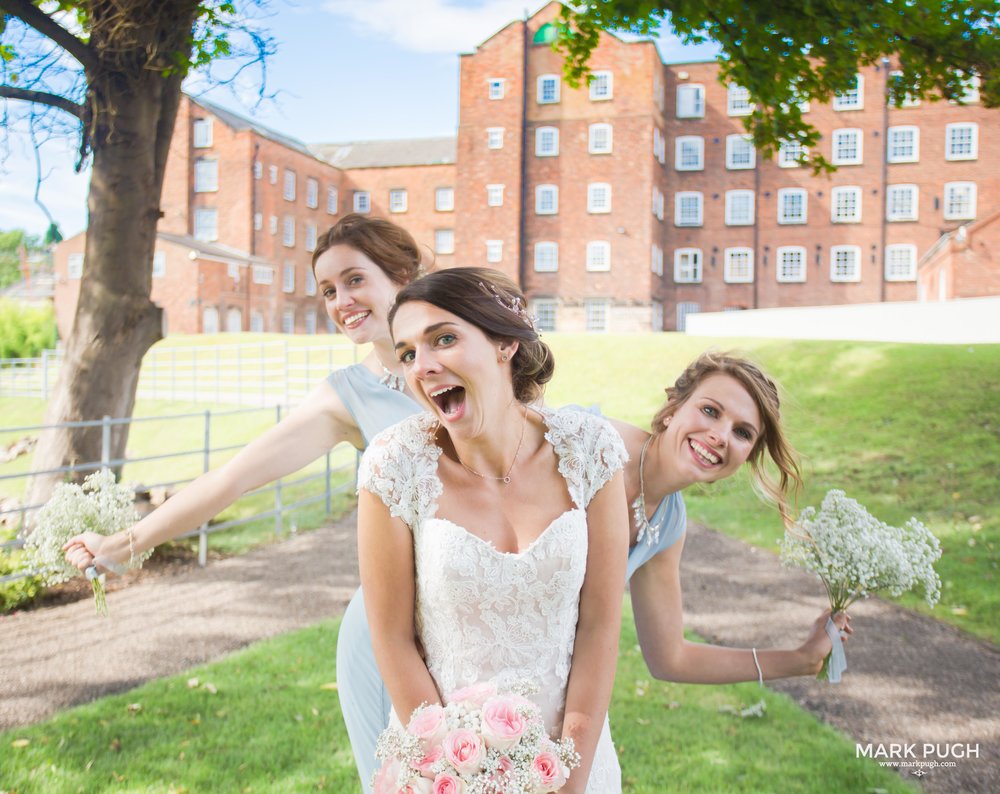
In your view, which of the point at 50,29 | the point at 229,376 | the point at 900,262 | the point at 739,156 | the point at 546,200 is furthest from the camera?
the point at 739,156

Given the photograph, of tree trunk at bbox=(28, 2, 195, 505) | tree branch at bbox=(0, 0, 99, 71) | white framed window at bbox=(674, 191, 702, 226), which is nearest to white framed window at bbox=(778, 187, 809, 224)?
white framed window at bbox=(674, 191, 702, 226)

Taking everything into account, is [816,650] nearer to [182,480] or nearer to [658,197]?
[182,480]

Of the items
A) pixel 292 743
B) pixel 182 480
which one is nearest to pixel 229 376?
pixel 182 480

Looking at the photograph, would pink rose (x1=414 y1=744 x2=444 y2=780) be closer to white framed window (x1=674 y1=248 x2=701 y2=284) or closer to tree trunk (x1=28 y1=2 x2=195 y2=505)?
tree trunk (x1=28 y1=2 x2=195 y2=505)

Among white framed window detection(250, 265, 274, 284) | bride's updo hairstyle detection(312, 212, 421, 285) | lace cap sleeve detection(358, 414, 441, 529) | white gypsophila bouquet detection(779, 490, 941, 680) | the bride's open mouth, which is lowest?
white gypsophila bouquet detection(779, 490, 941, 680)

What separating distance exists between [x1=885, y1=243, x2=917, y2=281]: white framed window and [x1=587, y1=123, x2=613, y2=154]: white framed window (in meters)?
15.1

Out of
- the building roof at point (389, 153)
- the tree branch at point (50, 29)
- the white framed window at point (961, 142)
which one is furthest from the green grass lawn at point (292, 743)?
the building roof at point (389, 153)

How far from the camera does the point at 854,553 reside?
9.57 ft

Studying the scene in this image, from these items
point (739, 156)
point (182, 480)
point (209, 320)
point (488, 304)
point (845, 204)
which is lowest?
point (182, 480)

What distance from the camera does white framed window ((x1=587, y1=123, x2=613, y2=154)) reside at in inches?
1709

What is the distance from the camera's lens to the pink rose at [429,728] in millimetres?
1859

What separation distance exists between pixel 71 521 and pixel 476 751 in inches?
72.9

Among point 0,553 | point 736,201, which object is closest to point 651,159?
point 736,201

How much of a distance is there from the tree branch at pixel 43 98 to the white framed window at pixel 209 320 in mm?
34917
